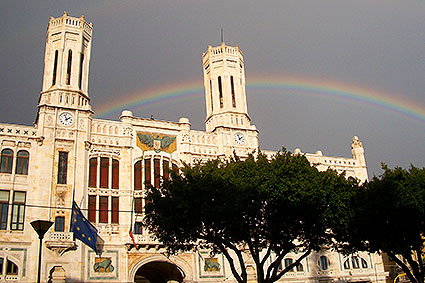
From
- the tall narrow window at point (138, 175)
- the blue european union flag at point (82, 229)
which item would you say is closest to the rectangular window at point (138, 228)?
the tall narrow window at point (138, 175)

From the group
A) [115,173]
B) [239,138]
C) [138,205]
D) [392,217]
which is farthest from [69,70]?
[392,217]

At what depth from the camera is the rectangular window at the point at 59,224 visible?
3918cm

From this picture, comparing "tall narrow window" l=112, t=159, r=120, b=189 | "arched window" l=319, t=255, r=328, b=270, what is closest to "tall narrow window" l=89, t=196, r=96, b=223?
"tall narrow window" l=112, t=159, r=120, b=189

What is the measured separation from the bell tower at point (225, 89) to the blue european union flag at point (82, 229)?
19.5 m

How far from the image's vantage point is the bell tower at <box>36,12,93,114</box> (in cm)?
4431

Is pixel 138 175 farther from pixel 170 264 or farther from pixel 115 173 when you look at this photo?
pixel 170 264

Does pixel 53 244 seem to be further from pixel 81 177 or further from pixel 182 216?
pixel 182 216

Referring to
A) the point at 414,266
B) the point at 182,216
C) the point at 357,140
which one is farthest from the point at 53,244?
the point at 357,140

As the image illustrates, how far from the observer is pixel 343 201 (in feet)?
107

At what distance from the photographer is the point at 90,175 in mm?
43250

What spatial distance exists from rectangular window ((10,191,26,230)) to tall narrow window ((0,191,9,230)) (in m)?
0.57

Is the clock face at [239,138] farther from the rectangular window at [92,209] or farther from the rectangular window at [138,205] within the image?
the rectangular window at [92,209]

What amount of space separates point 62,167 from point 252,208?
2081cm

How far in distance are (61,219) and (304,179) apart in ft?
74.2
